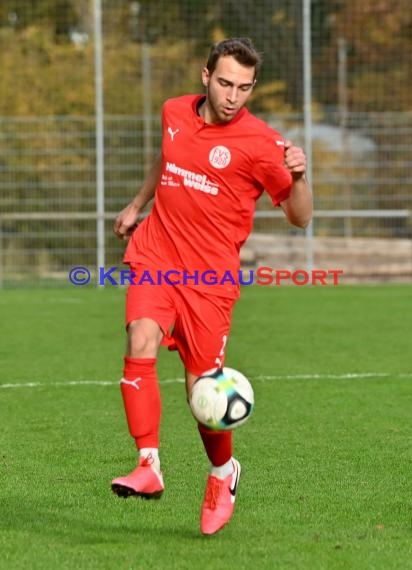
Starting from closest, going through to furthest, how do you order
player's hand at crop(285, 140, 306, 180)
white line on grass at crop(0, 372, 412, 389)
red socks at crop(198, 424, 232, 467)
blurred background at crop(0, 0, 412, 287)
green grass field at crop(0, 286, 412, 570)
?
green grass field at crop(0, 286, 412, 570)
player's hand at crop(285, 140, 306, 180)
red socks at crop(198, 424, 232, 467)
white line on grass at crop(0, 372, 412, 389)
blurred background at crop(0, 0, 412, 287)

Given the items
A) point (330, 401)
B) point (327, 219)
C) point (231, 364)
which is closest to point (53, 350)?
point (231, 364)

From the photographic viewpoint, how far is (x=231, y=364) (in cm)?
1211

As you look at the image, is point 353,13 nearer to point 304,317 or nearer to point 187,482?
point 304,317

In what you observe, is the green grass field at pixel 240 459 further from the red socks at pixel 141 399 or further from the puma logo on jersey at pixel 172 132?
the puma logo on jersey at pixel 172 132

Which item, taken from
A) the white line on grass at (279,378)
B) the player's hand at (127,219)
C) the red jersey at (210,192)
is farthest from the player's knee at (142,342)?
the white line on grass at (279,378)

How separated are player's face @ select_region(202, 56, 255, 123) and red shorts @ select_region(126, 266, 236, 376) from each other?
30.2 inches

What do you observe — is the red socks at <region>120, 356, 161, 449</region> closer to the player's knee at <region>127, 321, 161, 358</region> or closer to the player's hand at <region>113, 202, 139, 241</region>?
the player's knee at <region>127, 321, 161, 358</region>

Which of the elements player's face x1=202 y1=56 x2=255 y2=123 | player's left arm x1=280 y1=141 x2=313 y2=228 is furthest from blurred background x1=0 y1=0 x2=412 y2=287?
player's face x1=202 y1=56 x2=255 y2=123

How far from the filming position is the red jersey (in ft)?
19.5

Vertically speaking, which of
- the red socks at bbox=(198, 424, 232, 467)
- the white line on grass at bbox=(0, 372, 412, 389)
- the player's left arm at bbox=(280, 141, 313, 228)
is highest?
the player's left arm at bbox=(280, 141, 313, 228)

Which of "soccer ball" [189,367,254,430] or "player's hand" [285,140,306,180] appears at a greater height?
"player's hand" [285,140,306,180]

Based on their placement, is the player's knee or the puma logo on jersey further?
the puma logo on jersey

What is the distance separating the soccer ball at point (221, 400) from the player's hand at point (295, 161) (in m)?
0.89

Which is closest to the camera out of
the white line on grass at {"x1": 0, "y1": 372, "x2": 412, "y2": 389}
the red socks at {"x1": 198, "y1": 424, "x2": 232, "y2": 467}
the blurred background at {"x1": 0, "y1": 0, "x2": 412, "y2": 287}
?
the red socks at {"x1": 198, "y1": 424, "x2": 232, "y2": 467}
